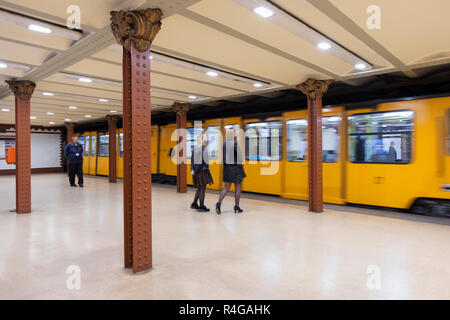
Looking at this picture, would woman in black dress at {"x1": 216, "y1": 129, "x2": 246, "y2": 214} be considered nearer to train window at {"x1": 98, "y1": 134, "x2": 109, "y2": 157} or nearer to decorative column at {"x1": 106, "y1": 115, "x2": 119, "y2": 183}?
decorative column at {"x1": 106, "y1": 115, "x2": 119, "y2": 183}

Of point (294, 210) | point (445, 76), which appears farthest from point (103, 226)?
point (445, 76)

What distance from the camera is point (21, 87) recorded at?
6.28 meters

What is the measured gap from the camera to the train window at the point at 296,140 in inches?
300

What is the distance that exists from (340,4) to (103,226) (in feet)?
15.9

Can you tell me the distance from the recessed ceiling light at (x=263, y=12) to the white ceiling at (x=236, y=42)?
0.06 m

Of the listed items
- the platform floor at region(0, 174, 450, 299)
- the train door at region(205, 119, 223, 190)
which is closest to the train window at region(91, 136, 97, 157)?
the train door at region(205, 119, 223, 190)

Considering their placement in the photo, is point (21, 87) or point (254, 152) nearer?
point (21, 87)

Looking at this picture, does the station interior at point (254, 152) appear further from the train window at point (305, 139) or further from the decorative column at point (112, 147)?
the decorative column at point (112, 147)

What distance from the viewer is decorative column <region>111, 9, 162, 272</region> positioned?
3178 millimetres

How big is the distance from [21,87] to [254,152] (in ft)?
19.1

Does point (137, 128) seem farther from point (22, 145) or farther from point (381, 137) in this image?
point (381, 137)

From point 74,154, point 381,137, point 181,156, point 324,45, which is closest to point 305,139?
point 381,137

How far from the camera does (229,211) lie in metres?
6.55

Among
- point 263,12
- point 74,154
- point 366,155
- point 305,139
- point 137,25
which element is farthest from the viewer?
point 74,154
